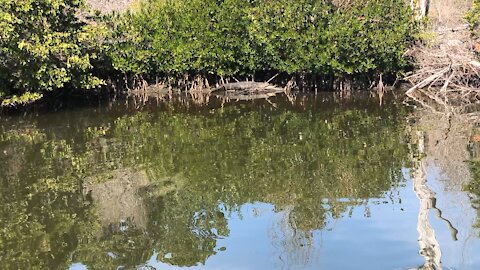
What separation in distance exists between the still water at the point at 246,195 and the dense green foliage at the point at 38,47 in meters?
1.94

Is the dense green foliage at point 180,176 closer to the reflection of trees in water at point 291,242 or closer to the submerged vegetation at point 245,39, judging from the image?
the reflection of trees in water at point 291,242

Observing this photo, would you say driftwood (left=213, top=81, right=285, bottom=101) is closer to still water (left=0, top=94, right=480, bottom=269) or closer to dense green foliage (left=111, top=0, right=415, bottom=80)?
dense green foliage (left=111, top=0, right=415, bottom=80)

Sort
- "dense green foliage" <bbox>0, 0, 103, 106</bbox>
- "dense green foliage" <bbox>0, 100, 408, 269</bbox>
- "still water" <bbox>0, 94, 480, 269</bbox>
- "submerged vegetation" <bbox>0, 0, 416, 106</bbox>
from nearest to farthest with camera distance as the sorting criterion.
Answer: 1. "still water" <bbox>0, 94, 480, 269</bbox>
2. "dense green foliage" <bbox>0, 100, 408, 269</bbox>
3. "dense green foliage" <bbox>0, 0, 103, 106</bbox>
4. "submerged vegetation" <bbox>0, 0, 416, 106</bbox>

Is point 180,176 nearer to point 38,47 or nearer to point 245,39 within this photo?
point 38,47

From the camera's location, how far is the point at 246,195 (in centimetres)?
1047

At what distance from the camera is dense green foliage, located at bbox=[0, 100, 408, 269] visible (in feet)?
28.2

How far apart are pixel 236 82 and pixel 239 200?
47.2 ft

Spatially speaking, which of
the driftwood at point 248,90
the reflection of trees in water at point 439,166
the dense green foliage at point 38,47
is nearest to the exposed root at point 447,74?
the reflection of trees in water at point 439,166

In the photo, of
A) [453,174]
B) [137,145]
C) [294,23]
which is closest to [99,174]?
[137,145]

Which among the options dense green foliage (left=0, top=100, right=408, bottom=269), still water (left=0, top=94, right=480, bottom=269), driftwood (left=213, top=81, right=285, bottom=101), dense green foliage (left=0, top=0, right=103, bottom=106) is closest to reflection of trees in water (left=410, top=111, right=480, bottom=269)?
still water (left=0, top=94, right=480, bottom=269)

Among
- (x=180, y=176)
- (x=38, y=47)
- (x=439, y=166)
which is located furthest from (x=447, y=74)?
(x=38, y=47)

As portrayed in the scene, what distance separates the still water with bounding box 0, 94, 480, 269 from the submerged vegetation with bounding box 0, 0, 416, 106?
472 centimetres

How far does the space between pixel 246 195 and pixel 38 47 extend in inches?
396

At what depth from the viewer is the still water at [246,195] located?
8.07 m
